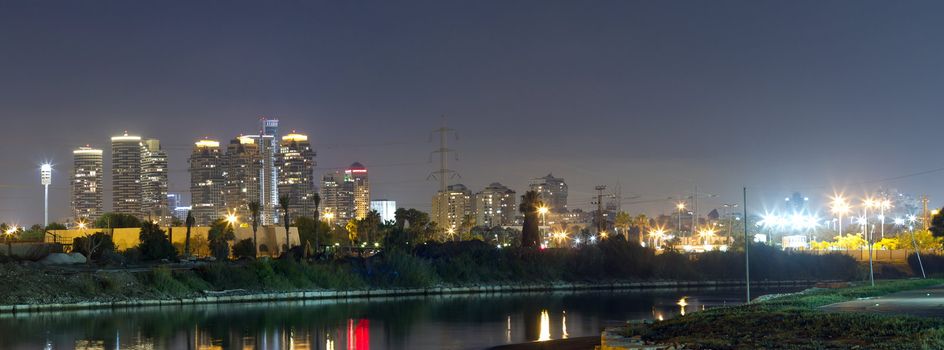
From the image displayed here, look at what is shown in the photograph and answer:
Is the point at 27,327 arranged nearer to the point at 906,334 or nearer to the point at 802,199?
the point at 906,334

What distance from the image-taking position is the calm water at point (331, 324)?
3578cm

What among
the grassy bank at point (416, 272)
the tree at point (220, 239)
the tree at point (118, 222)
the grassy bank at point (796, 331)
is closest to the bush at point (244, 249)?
the tree at point (220, 239)

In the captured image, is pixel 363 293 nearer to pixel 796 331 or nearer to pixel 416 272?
pixel 416 272

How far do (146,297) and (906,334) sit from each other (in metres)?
46.4

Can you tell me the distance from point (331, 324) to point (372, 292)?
28.6 meters

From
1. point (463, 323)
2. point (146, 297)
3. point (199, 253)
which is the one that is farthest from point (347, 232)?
point (463, 323)

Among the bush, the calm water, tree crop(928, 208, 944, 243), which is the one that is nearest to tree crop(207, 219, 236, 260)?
the bush

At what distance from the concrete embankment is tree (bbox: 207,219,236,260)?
18.9 m

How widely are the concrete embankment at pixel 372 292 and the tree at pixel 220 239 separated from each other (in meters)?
18.9

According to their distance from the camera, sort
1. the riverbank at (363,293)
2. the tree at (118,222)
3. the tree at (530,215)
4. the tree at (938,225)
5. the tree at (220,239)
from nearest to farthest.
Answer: the riverbank at (363,293) → the tree at (938,225) → the tree at (220,239) → the tree at (530,215) → the tree at (118,222)

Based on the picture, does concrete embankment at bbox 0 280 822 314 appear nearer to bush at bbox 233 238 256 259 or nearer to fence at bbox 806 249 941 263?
fence at bbox 806 249 941 263

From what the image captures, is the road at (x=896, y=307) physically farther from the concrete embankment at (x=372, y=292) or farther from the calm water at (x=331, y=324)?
the concrete embankment at (x=372, y=292)

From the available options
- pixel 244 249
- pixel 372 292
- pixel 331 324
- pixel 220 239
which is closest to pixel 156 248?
pixel 220 239

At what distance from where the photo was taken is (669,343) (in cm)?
2359
